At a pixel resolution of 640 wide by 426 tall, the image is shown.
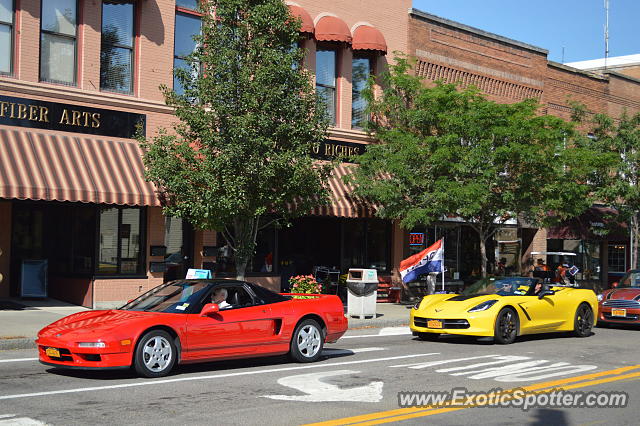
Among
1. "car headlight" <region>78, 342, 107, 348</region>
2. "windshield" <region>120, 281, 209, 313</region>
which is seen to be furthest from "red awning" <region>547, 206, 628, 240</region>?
"car headlight" <region>78, 342, 107, 348</region>

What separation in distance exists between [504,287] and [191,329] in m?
7.84

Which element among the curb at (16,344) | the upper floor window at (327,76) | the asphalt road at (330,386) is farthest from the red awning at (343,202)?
the curb at (16,344)

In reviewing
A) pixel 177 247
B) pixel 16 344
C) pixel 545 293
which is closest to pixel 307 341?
pixel 16 344

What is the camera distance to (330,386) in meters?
9.84

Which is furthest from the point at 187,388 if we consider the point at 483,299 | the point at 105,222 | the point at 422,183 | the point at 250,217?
the point at 422,183

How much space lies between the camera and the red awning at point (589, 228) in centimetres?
3155

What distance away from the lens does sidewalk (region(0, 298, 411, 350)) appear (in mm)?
13828

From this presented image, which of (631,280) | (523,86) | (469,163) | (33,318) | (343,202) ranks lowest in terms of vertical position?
(33,318)

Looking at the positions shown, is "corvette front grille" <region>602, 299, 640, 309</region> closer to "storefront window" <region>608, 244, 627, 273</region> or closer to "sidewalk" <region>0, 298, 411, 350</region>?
"sidewalk" <region>0, 298, 411, 350</region>

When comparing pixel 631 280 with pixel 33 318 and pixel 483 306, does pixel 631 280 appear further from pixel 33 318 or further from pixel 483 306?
pixel 33 318

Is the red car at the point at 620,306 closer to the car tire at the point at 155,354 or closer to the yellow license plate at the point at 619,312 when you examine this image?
the yellow license plate at the point at 619,312

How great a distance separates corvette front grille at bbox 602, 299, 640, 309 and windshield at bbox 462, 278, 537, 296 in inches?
173

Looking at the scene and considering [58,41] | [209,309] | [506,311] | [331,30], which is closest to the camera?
[209,309]

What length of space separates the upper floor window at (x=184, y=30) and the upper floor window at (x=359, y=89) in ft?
20.5
